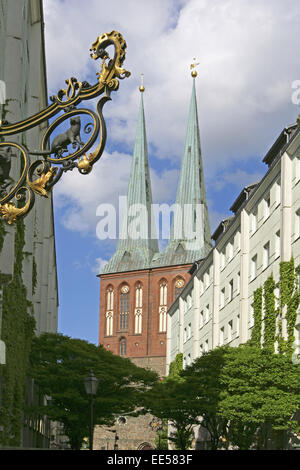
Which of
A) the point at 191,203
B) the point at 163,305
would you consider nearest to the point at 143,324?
the point at 163,305

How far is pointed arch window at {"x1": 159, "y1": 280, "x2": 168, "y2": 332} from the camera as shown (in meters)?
117

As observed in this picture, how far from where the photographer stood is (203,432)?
194 feet

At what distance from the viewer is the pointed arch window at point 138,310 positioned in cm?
11875

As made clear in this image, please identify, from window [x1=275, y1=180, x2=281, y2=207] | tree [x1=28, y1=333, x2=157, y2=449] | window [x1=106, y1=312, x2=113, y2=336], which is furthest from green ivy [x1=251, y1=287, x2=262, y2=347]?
window [x1=106, y1=312, x2=113, y2=336]

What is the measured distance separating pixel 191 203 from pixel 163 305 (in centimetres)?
1714

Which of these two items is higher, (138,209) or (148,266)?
(138,209)

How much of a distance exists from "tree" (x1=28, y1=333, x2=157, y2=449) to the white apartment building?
8.31 metres

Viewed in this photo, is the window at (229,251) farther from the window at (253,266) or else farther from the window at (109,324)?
the window at (109,324)

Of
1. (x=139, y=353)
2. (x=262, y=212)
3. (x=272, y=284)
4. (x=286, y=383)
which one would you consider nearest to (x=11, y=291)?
(x=286, y=383)

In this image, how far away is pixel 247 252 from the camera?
156 feet

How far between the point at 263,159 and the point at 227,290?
12.3m

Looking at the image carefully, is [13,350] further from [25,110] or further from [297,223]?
[297,223]

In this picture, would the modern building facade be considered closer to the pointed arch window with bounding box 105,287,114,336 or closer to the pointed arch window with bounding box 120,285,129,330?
the pointed arch window with bounding box 120,285,129,330

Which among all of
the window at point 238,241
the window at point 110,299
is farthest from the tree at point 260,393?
the window at point 110,299
